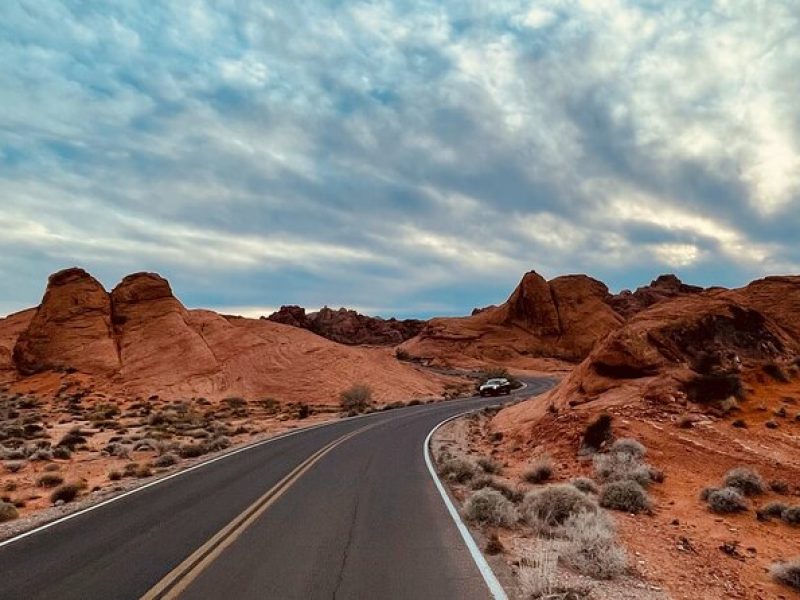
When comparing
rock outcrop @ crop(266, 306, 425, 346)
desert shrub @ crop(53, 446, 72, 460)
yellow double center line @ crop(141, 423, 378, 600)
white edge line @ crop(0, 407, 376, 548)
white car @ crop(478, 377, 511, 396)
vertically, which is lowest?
desert shrub @ crop(53, 446, 72, 460)

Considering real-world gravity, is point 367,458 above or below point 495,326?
below

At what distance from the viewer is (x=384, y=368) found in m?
66.1

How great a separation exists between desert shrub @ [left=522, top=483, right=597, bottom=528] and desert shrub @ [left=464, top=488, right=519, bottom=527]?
0.29m

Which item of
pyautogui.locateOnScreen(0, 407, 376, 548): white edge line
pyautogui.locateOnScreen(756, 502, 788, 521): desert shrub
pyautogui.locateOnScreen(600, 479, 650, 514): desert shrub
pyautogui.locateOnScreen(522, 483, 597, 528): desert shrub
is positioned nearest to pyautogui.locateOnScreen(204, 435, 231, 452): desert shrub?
pyautogui.locateOnScreen(0, 407, 376, 548): white edge line

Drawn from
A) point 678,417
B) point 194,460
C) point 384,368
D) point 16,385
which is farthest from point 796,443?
point 16,385

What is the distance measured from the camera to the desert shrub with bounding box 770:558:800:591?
24.8 feet

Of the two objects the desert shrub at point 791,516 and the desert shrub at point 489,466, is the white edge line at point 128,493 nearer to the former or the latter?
the desert shrub at point 489,466

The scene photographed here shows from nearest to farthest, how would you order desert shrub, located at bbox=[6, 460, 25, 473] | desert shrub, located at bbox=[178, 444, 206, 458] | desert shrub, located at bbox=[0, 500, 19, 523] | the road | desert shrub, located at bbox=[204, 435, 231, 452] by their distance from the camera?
the road
desert shrub, located at bbox=[0, 500, 19, 523]
desert shrub, located at bbox=[6, 460, 25, 473]
desert shrub, located at bbox=[178, 444, 206, 458]
desert shrub, located at bbox=[204, 435, 231, 452]

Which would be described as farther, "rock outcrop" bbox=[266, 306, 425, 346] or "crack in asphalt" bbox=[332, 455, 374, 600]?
"rock outcrop" bbox=[266, 306, 425, 346]

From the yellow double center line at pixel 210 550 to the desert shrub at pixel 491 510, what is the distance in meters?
3.67

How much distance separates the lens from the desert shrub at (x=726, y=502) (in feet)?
37.2

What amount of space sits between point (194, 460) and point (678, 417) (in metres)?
15.7

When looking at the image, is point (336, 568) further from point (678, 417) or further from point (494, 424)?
point (494, 424)

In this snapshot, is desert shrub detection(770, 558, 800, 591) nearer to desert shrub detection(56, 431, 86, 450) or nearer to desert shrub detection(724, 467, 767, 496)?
desert shrub detection(724, 467, 767, 496)
